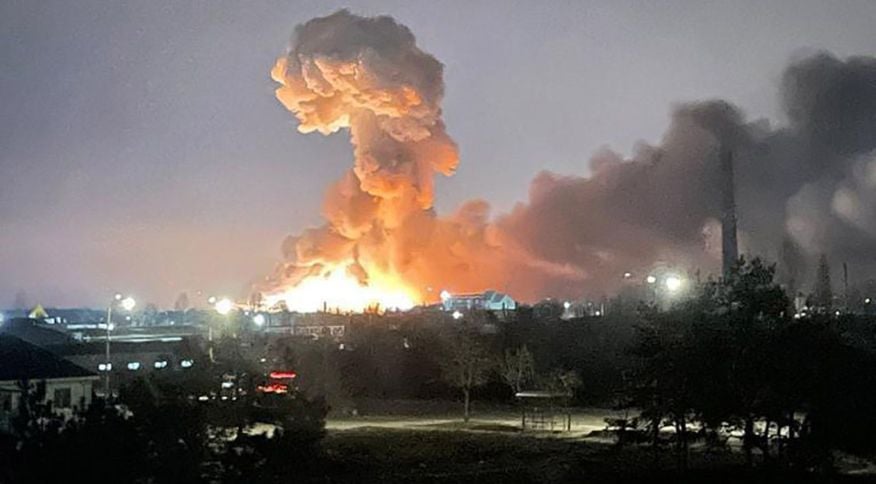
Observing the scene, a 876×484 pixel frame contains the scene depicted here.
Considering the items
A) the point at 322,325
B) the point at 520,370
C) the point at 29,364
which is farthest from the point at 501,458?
the point at 322,325

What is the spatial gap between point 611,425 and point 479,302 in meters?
65.3

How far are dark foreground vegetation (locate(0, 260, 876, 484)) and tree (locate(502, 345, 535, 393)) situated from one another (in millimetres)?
2117

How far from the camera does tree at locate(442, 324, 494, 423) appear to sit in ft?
175

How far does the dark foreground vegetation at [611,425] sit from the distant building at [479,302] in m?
44.5

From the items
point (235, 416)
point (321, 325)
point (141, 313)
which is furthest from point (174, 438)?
point (141, 313)

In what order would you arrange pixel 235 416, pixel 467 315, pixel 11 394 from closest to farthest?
pixel 235 416
pixel 11 394
pixel 467 315

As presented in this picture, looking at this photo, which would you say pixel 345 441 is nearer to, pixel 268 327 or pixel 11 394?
pixel 11 394

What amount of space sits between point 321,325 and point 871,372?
63877 mm

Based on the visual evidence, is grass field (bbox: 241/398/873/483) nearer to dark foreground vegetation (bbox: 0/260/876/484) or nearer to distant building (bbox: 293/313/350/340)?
dark foreground vegetation (bbox: 0/260/876/484)

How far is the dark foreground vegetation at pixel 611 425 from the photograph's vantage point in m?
17.4

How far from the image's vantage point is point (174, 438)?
1811cm

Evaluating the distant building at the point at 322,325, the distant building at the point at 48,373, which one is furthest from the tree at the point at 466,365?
the distant building at the point at 322,325

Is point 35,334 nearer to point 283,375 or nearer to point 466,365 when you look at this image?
point 283,375

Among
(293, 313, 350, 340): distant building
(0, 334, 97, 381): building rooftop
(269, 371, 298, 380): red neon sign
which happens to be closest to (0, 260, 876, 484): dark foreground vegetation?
(269, 371, 298, 380): red neon sign
